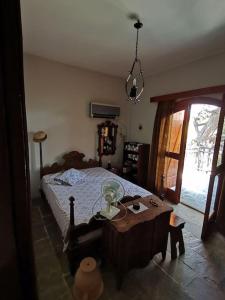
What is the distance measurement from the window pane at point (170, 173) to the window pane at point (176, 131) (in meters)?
0.27

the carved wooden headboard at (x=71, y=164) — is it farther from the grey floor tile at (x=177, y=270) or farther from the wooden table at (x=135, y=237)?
the grey floor tile at (x=177, y=270)

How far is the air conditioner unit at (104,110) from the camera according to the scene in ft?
12.4

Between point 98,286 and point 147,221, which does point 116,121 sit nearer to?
point 147,221

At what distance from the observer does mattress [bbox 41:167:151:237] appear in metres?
2.05

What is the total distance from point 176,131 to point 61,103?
2.54 meters

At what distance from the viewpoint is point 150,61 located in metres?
3.10

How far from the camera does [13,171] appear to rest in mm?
636

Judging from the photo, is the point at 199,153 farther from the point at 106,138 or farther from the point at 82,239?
the point at 82,239

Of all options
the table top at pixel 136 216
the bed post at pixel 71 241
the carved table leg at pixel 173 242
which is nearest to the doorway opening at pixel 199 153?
the carved table leg at pixel 173 242

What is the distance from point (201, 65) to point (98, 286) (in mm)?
3444

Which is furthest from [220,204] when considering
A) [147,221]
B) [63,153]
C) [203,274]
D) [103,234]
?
[63,153]

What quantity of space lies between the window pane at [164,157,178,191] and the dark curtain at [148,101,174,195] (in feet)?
0.40

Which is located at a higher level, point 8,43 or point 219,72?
point 219,72

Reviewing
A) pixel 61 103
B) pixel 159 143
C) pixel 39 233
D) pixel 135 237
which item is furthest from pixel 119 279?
pixel 61 103
